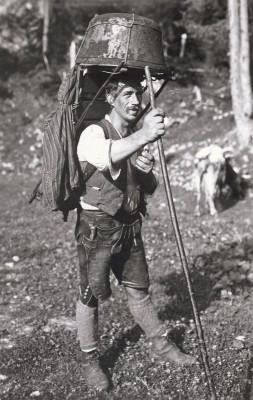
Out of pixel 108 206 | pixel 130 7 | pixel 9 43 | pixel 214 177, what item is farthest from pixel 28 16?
pixel 108 206

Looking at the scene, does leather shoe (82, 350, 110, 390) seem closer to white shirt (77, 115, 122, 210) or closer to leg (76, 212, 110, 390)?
leg (76, 212, 110, 390)

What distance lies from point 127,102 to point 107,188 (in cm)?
68

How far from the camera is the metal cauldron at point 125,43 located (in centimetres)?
383

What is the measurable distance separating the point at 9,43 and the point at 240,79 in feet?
43.5

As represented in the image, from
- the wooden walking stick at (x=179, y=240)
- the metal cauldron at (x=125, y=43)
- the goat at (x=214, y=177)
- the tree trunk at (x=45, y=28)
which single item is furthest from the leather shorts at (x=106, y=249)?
the tree trunk at (x=45, y=28)

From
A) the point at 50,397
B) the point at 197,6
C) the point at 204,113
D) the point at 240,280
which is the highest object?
the point at 197,6

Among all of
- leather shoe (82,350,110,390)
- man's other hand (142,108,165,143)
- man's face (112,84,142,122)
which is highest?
man's face (112,84,142,122)

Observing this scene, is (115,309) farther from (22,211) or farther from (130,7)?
(130,7)

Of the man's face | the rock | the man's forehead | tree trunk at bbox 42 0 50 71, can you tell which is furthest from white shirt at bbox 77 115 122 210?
tree trunk at bbox 42 0 50 71

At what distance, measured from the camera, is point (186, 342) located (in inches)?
212

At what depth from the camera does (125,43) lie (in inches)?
151

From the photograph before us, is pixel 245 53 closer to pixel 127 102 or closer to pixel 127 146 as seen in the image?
pixel 127 102

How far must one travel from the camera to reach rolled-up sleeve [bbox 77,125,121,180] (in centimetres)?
377

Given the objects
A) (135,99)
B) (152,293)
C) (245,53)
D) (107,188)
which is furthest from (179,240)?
(245,53)
